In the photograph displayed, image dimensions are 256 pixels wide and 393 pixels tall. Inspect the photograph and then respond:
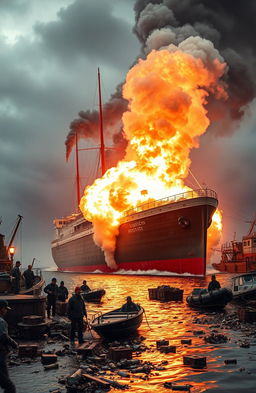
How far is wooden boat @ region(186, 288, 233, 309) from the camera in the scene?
2461 cm

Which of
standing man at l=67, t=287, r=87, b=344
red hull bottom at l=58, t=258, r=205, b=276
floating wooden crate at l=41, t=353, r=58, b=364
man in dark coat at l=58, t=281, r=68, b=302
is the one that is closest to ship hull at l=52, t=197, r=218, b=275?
red hull bottom at l=58, t=258, r=205, b=276

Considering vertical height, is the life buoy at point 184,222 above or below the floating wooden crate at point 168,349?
above

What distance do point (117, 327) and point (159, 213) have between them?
40664 mm

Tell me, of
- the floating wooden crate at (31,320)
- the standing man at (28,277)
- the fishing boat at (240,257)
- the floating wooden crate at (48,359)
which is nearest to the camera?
the floating wooden crate at (48,359)

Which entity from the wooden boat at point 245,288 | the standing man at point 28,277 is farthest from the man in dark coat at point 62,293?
the wooden boat at point 245,288

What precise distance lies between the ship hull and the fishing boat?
2614 centimetres

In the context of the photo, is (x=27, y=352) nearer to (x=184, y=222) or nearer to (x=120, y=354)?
(x=120, y=354)

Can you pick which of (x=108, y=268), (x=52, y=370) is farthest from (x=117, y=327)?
(x=108, y=268)

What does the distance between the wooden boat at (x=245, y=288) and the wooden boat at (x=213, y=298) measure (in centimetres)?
222

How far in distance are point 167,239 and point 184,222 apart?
4.11 meters

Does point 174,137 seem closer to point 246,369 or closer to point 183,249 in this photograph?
point 183,249

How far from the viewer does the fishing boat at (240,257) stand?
79.9m

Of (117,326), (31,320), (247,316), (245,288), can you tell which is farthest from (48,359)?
(245,288)

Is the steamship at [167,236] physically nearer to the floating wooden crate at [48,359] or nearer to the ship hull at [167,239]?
the ship hull at [167,239]
